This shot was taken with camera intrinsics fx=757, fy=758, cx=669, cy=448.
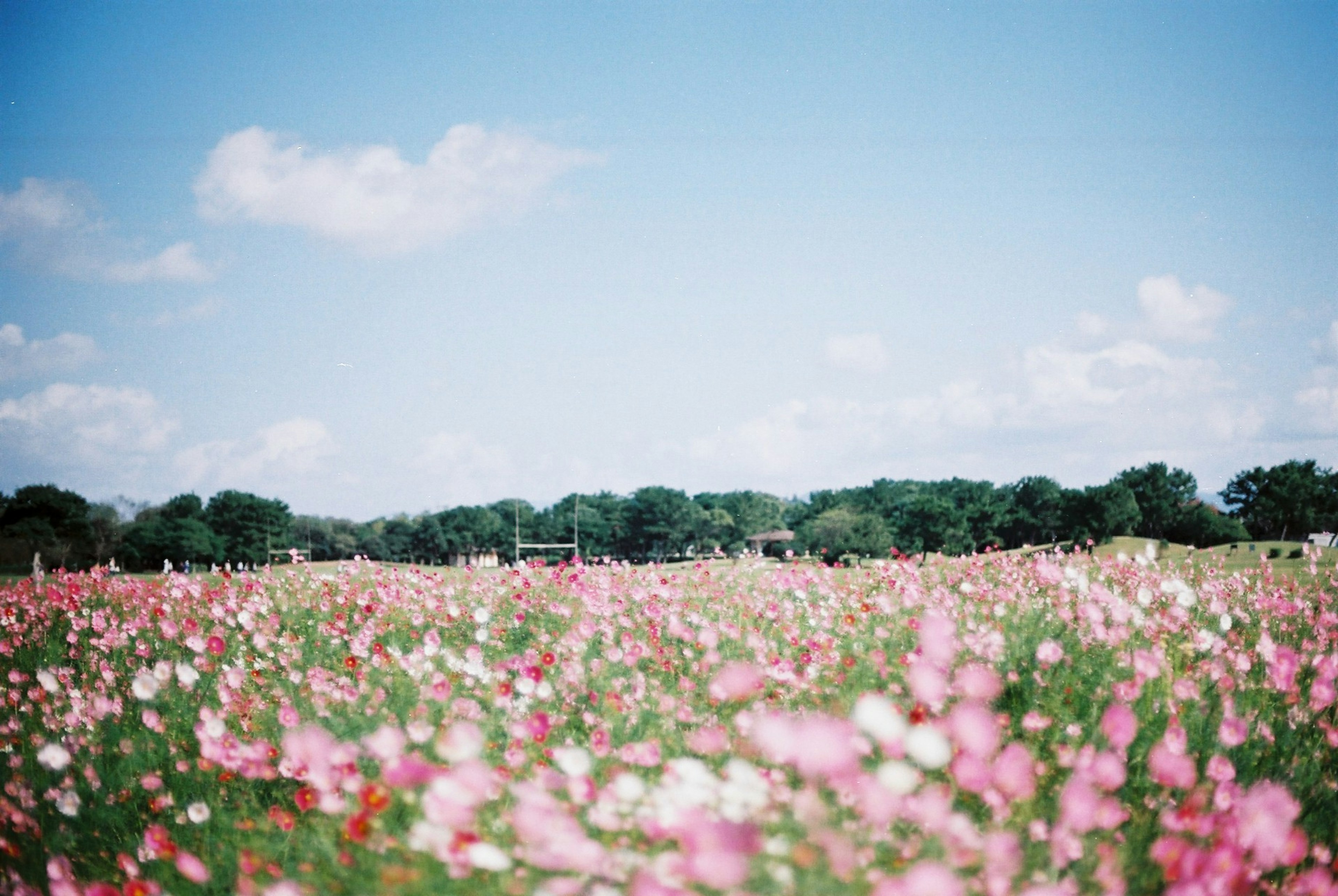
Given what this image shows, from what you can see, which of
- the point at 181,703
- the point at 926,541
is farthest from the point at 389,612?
the point at 926,541

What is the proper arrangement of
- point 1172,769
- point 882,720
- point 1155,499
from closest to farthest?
1. point 882,720
2. point 1172,769
3. point 1155,499

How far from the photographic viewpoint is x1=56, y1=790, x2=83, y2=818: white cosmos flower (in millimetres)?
3334

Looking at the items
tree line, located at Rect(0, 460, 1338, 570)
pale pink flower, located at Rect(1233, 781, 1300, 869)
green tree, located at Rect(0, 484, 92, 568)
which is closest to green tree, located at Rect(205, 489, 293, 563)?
tree line, located at Rect(0, 460, 1338, 570)

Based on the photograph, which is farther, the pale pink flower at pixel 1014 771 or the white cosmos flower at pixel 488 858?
the pale pink flower at pixel 1014 771

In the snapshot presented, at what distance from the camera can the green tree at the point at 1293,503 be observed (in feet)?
185

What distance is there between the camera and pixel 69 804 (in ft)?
11.1

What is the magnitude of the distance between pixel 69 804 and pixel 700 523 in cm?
7982

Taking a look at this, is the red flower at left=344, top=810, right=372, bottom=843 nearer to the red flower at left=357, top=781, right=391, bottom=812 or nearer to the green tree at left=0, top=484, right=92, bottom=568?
the red flower at left=357, top=781, right=391, bottom=812

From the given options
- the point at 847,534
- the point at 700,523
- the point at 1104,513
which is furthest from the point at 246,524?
the point at 1104,513

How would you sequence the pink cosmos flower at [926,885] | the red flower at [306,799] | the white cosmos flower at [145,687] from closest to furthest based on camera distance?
the pink cosmos flower at [926,885] → the red flower at [306,799] → the white cosmos flower at [145,687]

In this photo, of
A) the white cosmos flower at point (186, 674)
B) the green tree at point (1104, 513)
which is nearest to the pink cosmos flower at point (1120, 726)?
the white cosmos flower at point (186, 674)

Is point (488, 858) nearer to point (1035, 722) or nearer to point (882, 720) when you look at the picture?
point (882, 720)

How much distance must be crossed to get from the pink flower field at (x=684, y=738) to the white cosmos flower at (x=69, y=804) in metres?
0.02

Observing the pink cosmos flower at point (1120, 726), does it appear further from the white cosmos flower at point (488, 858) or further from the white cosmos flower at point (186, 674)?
the white cosmos flower at point (186, 674)
